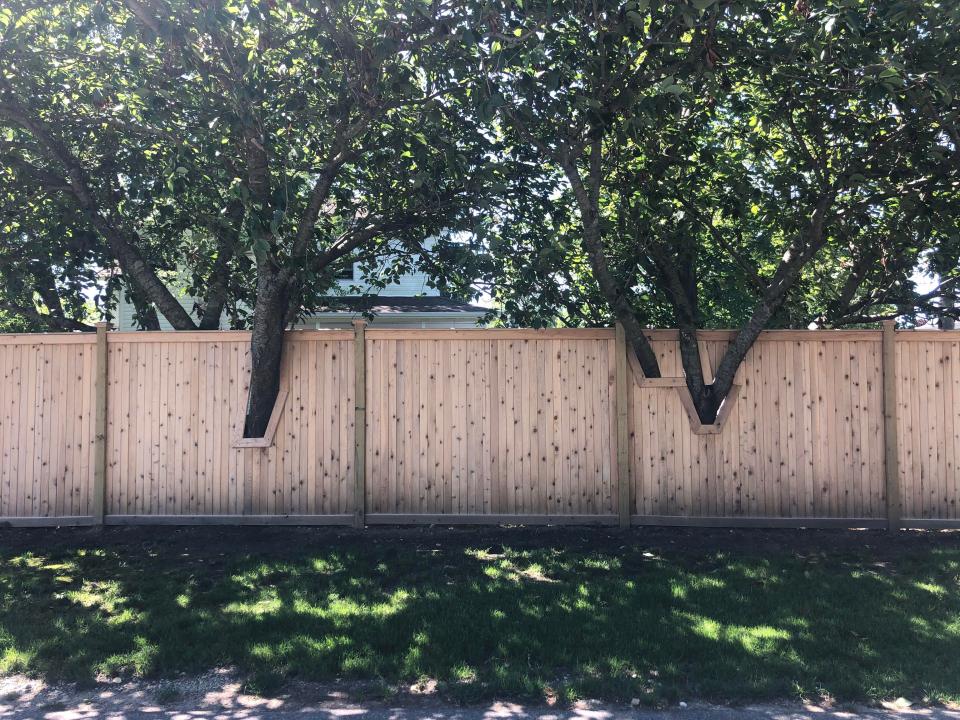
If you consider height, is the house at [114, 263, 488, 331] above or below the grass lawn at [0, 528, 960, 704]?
above

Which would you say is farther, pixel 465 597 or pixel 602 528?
pixel 602 528

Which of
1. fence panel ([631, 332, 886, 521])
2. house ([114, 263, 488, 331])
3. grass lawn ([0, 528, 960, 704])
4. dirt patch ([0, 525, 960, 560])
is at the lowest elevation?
grass lawn ([0, 528, 960, 704])

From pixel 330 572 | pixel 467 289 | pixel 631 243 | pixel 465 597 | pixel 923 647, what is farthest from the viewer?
pixel 467 289

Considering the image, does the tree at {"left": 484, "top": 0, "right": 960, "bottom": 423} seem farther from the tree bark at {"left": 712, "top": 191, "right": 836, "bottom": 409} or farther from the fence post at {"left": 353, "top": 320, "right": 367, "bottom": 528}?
the fence post at {"left": 353, "top": 320, "right": 367, "bottom": 528}

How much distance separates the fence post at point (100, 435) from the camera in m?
7.48

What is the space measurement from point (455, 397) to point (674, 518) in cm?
239

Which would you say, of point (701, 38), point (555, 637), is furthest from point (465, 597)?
point (701, 38)

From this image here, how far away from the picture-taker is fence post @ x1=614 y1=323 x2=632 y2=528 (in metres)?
7.35

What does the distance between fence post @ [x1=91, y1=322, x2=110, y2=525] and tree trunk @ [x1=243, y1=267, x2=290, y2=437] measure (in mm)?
1406

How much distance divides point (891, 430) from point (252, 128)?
21.2 feet

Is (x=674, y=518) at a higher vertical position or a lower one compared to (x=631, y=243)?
lower

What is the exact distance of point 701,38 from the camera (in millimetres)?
6289

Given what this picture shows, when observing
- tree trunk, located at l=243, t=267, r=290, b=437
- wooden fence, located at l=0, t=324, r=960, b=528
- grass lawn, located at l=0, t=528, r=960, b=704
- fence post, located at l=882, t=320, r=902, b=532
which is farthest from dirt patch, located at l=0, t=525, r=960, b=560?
tree trunk, located at l=243, t=267, r=290, b=437

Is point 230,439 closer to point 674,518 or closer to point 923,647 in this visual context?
point 674,518
